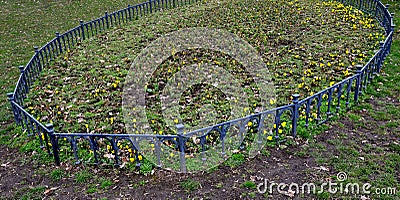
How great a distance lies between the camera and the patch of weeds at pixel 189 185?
480 centimetres

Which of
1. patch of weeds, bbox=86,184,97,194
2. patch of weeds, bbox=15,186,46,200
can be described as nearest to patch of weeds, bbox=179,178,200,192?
patch of weeds, bbox=86,184,97,194

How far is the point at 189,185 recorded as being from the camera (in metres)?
4.84

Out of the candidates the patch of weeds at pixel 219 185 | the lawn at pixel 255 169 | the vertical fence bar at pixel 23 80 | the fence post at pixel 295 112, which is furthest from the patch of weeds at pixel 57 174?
the fence post at pixel 295 112

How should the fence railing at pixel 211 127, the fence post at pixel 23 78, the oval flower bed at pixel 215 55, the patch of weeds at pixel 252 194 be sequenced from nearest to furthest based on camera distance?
1. the patch of weeds at pixel 252 194
2. the fence railing at pixel 211 127
3. the oval flower bed at pixel 215 55
4. the fence post at pixel 23 78

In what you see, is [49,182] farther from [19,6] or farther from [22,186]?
[19,6]

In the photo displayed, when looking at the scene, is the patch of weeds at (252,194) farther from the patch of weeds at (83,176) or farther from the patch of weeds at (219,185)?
the patch of weeds at (83,176)

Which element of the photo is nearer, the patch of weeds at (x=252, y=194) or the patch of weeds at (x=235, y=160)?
the patch of weeds at (x=252, y=194)

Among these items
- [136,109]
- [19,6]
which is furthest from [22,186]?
[19,6]

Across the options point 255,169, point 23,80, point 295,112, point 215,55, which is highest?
point 215,55

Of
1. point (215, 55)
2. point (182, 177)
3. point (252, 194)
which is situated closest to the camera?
point (252, 194)

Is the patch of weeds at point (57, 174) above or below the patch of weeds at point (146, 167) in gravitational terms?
below

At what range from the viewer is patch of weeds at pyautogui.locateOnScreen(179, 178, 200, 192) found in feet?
15.7

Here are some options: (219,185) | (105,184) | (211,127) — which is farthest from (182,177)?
(105,184)

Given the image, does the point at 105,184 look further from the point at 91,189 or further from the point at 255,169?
the point at 255,169
